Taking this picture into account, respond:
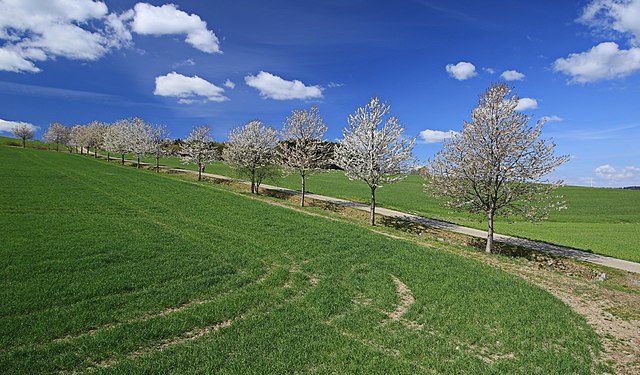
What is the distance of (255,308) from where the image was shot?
9.30 metres

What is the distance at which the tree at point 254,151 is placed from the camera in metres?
36.7

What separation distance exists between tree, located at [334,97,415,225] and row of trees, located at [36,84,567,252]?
7 centimetres

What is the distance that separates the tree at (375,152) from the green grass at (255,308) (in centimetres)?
866

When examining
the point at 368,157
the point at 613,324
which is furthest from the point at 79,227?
the point at 613,324

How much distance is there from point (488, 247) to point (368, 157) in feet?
32.8

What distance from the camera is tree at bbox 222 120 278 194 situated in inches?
1443

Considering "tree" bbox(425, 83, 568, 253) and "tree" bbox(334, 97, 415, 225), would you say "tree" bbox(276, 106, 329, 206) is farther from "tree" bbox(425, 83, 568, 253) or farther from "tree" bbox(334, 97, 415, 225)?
"tree" bbox(425, 83, 568, 253)

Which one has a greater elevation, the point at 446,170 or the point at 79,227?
the point at 446,170

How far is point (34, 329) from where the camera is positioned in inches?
289

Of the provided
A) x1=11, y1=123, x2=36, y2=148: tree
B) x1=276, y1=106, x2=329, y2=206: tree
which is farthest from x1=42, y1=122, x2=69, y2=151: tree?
x1=276, y1=106, x2=329, y2=206: tree

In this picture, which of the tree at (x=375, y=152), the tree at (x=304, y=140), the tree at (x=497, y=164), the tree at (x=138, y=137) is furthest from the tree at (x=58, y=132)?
the tree at (x=497, y=164)

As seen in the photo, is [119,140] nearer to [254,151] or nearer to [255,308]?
[254,151]

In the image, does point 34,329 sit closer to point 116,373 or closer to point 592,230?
point 116,373

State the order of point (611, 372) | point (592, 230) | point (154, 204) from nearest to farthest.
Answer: point (611, 372) < point (154, 204) < point (592, 230)
